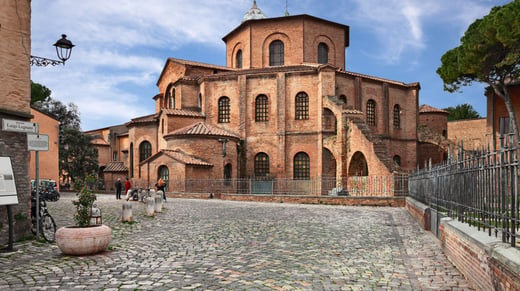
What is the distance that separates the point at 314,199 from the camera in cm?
2248

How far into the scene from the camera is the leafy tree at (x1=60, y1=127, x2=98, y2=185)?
41625 millimetres

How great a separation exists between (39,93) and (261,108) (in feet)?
77.6

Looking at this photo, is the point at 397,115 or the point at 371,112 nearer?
the point at 371,112

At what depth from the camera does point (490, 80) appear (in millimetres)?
28344

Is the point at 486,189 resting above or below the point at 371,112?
below

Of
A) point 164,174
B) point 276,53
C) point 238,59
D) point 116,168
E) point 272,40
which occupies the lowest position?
point 164,174

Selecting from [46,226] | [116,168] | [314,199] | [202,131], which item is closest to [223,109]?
[202,131]

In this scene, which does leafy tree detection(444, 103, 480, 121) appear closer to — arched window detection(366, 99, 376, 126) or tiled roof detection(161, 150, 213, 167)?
arched window detection(366, 99, 376, 126)

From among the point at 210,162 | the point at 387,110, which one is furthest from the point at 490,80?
the point at 210,162

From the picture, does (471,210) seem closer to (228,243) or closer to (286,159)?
(228,243)

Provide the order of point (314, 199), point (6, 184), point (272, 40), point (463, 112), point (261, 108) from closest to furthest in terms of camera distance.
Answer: point (6, 184), point (314, 199), point (261, 108), point (272, 40), point (463, 112)

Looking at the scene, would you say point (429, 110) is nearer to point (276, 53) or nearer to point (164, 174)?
point (276, 53)

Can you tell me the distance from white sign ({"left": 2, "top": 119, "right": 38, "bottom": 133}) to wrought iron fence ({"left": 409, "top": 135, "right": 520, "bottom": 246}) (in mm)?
8988

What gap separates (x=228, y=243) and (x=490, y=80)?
26261 mm
